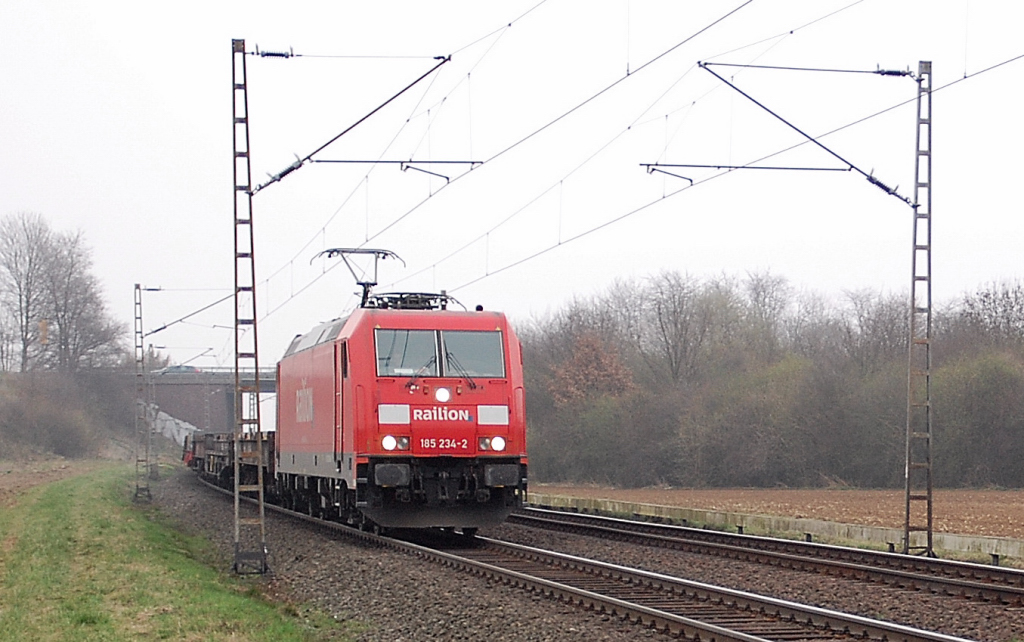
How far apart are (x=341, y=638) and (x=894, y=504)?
2742 centimetres

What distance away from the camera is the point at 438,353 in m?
20.0

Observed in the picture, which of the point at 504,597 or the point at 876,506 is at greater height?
the point at 504,597

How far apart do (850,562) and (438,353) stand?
717 centimetres

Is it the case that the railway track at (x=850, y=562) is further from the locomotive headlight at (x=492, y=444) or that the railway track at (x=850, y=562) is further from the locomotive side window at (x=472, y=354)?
the locomotive side window at (x=472, y=354)

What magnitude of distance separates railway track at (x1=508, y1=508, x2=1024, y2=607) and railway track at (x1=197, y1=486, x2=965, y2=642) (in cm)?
260

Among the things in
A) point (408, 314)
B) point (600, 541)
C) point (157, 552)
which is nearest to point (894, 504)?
point (600, 541)

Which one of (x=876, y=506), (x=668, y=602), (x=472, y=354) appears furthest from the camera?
(x=876, y=506)

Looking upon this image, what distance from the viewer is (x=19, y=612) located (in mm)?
12648

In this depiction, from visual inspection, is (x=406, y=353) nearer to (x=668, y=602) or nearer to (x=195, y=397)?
(x=668, y=602)

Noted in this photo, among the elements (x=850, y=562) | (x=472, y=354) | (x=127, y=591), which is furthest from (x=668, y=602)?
(x=472, y=354)

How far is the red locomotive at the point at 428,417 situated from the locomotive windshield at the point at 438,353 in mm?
16

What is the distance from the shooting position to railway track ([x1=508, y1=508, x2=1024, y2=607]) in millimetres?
13531

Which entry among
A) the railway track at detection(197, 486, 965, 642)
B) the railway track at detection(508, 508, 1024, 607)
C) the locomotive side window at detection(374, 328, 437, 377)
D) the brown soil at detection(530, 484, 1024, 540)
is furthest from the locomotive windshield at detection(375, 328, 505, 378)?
the brown soil at detection(530, 484, 1024, 540)

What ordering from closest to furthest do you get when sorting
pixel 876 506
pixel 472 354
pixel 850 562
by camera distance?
1. pixel 850 562
2. pixel 472 354
3. pixel 876 506
